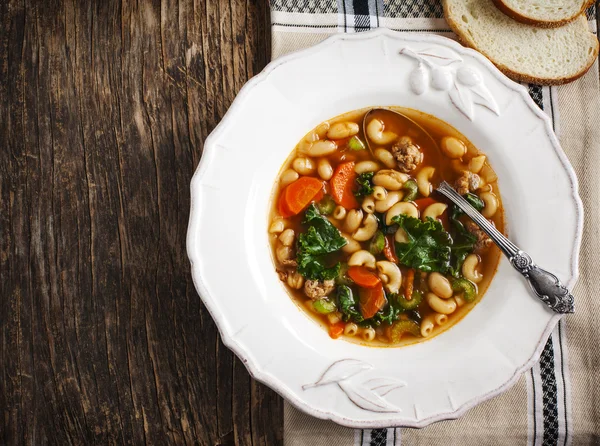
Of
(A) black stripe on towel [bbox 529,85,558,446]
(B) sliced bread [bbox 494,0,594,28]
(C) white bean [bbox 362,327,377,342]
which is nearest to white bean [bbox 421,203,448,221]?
(C) white bean [bbox 362,327,377,342]

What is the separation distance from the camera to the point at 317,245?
2535mm

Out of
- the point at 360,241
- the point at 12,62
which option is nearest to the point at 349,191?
the point at 360,241

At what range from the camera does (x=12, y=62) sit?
2.79 meters

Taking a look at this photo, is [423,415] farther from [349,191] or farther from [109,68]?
[109,68]

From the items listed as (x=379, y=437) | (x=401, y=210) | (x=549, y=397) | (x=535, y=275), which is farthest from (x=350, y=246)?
(x=549, y=397)

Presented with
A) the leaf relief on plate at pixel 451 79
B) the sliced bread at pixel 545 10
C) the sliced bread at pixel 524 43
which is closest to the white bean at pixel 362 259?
the leaf relief on plate at pixel 451 79

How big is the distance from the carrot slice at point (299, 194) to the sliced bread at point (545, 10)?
4.39 ft

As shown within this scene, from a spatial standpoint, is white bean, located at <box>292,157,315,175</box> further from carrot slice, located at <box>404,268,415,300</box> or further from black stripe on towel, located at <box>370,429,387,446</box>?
black stripe on towel, located at <box>370,429,387,446</box>

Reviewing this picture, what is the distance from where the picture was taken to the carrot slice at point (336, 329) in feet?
8.19

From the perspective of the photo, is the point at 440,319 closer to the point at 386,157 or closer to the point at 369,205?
the point at 369,205

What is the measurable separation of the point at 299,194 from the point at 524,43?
1.42 meters

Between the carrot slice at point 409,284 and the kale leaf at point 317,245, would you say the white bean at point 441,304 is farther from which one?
the kale leaf at point 317,245

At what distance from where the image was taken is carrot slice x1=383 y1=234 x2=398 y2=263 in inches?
101

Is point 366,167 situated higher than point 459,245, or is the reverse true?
point 366,167
